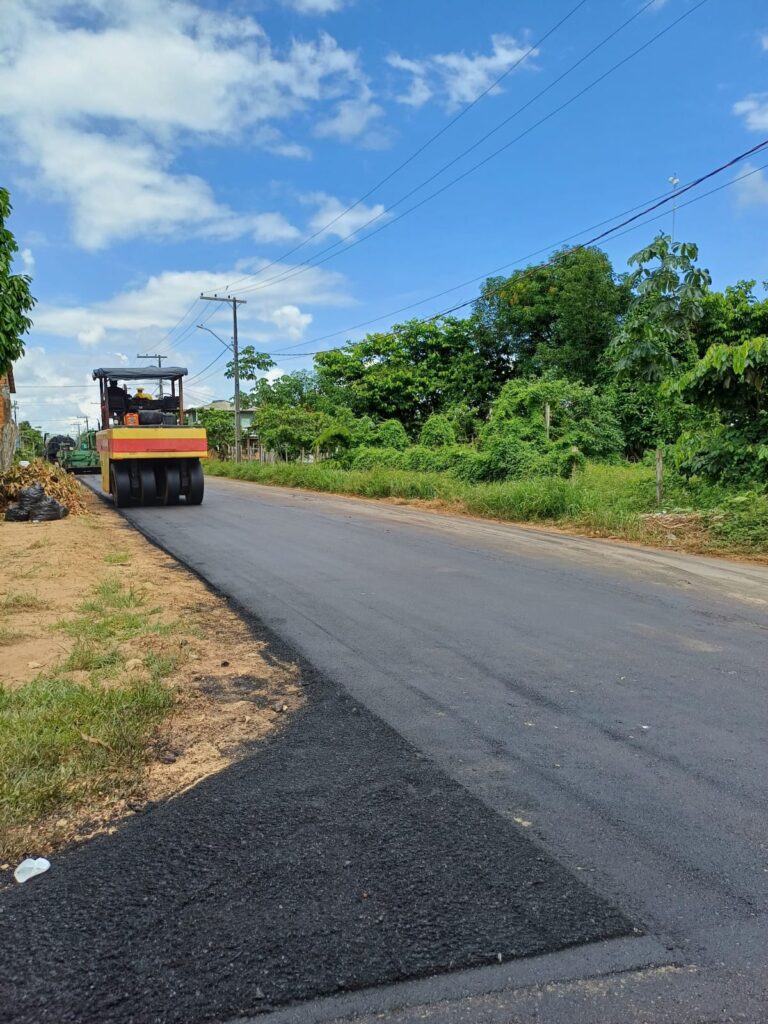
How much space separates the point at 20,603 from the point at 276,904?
484cm

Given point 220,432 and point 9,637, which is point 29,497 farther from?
point 220,432

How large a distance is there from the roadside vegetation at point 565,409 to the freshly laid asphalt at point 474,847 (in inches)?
255

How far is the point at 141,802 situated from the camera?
2.95m

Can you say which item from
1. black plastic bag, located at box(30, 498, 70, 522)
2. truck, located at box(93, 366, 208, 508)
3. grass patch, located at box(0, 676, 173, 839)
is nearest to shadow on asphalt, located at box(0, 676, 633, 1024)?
grass patch, located at box(0, 676, 173, 839)

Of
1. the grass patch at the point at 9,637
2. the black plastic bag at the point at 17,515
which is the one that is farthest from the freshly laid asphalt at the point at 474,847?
the black plastic bag at the point at 17,515

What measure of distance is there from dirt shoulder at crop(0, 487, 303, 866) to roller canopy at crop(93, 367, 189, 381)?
30.6ft

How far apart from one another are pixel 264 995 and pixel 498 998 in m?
0.63

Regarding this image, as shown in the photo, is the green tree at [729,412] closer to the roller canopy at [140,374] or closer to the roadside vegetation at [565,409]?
the roadside vegetation at [565,409]

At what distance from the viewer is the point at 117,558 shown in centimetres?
874

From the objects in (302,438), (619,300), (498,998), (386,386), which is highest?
(619,300)

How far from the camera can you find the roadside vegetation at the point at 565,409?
1142cm

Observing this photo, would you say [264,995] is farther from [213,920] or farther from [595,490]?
[595,490]

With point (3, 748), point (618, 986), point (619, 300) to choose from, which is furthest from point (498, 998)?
point (619, 300)

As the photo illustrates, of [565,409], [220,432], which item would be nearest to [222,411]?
[220,432]
